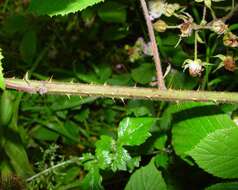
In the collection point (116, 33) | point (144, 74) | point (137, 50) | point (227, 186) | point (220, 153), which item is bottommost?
point (227, 186)

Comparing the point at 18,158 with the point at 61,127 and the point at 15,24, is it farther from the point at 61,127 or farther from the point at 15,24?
the point at 15,24

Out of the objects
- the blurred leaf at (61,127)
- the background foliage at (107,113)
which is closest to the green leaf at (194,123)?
the background foliage at (107,113)

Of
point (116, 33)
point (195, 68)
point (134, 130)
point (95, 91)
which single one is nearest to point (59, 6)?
point (95, 91)

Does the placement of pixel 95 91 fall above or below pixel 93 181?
above

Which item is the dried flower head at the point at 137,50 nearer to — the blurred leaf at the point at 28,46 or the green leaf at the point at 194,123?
the blurred leaf at the point at 28,46

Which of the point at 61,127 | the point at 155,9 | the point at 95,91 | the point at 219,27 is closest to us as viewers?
the point at 95,91

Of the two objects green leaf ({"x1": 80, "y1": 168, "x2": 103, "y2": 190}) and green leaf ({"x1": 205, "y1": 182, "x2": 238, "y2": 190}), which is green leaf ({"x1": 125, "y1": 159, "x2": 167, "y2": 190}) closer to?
green leaf ({"x1": 80, "y1": 168, "x2": 103, "y2": 190})
